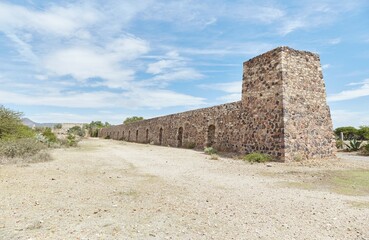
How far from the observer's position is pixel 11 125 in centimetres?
1359

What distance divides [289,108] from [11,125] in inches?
524

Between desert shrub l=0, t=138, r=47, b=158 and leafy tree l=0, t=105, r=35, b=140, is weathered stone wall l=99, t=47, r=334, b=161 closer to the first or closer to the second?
desert shrub l=0, t=138, r=47, b=158

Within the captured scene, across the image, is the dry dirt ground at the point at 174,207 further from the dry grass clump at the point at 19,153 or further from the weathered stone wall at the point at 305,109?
the weathered stone wall at the point at 305,109

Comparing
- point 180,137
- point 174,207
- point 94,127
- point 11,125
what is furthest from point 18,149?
point 94,127

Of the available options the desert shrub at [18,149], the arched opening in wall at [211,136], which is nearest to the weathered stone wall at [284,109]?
the arched opening in wall at [211,136]

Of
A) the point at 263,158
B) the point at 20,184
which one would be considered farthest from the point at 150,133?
the point at 20,184

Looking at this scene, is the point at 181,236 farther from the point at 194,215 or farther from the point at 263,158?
the point at 263,158

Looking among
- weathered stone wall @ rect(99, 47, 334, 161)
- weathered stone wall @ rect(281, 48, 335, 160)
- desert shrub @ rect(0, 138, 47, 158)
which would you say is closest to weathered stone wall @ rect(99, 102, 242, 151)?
weathered stone wall @ rect(99, 47, 334, 161)

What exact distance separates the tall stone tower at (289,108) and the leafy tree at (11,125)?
1137 cm

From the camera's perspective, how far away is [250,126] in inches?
481

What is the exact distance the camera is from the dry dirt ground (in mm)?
3195

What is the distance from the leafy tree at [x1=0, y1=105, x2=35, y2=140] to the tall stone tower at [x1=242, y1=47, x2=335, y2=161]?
37.3 ft

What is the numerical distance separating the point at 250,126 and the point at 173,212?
8937mm

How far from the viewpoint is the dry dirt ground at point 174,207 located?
320 cm
